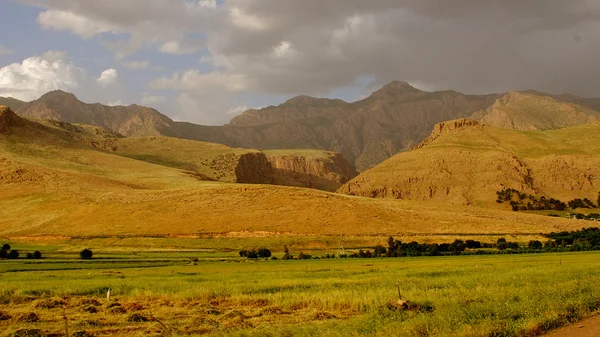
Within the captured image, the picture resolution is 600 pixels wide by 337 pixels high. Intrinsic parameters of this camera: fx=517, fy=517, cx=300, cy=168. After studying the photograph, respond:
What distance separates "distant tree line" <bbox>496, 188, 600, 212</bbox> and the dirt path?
484 ft

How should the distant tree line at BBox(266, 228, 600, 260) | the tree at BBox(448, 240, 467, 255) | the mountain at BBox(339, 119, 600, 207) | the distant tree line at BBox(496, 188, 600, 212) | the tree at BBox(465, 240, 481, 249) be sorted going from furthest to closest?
the mountain at BBox(339, 119, 600, 207) → the distant tree line at BBox(496, 188, 600, 212) → the tree at BBox(465, 240, 481, 249) → the tree at BBox(448, 240, 467, 255) → the distant tree line at BBox(266, 228, 600, 260)

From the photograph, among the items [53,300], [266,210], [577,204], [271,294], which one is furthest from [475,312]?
[577,204]

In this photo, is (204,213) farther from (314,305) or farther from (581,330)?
(581,330)

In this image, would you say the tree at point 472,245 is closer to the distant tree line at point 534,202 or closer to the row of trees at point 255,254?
the row of trees at point 255,254

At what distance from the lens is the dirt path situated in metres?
16.9

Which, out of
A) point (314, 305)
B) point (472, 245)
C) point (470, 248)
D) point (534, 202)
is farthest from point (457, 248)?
point (534, 202)

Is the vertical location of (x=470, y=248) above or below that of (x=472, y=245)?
below

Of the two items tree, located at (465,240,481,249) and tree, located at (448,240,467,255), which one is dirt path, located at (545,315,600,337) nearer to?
tree, located at (448,240,467,255)

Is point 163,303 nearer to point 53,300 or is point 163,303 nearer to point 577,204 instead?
point 53,300

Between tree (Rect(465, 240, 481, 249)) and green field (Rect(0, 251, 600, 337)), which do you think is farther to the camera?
tree (Rect(465, 240, 481, 249))

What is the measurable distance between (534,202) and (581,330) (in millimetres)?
158414

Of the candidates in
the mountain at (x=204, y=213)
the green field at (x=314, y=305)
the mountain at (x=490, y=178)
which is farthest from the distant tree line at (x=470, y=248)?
the mountain at (x=490, y=178)

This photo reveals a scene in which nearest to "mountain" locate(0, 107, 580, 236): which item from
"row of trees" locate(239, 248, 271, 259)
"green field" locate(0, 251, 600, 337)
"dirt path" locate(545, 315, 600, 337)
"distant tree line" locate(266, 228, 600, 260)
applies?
"distant tree line" locate(266, 228, 600, 260)

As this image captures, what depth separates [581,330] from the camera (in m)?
17.5
